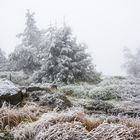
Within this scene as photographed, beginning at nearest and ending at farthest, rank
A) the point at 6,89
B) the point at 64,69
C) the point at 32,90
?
the point at 6,89 < the point at 32,90 < the point at 64,69

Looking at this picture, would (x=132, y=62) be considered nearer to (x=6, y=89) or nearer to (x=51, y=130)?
(x=6, y=89)

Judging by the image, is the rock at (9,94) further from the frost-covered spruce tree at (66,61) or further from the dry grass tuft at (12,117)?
the frost-covered spruce tree at (66,61)

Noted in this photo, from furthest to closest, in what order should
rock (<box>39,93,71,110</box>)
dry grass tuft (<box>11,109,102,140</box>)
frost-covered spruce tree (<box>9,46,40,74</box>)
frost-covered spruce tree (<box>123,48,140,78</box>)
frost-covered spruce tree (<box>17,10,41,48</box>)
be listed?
frost-covered spruce tree (<box>123,48,140,78</box>)
frost-covered spruce tree (<box>17,10,41,48</box>)
frost-covered spruce tree (<box>9,46,40,74</box>)
rock (<box>39,93,71,110</box>)
dry grass tuft (<box>11,109,102,140</box>)

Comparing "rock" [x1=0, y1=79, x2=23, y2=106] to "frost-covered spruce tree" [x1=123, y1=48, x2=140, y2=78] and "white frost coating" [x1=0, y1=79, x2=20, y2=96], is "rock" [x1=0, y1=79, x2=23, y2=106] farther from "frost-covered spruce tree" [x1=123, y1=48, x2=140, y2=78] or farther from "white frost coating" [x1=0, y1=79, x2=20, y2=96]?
"frost-covered spruce tree" [x1=123, y1=48, x2=140, y2=78]

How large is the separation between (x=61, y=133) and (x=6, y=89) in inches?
133

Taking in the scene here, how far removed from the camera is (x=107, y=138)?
13.8ft

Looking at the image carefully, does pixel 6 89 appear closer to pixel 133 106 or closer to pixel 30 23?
pixel 133 106

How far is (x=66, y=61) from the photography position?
16.3 metres

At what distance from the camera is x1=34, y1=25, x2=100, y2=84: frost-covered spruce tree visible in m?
16.2

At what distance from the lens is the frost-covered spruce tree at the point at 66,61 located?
16156 mm

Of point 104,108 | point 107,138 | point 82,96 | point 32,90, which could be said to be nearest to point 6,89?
point 32,90

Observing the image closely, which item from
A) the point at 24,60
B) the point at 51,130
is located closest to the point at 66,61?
the point at 24,60

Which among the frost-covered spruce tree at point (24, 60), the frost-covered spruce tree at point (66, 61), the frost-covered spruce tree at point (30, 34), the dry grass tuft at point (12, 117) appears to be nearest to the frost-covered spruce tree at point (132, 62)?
the frost-covered spruce tree at point (30, 34)

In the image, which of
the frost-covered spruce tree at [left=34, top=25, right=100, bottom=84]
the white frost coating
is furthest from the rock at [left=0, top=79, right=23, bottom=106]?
the frost-covered spruce tree at [left=34, top=25, right=100, bottom=84]
